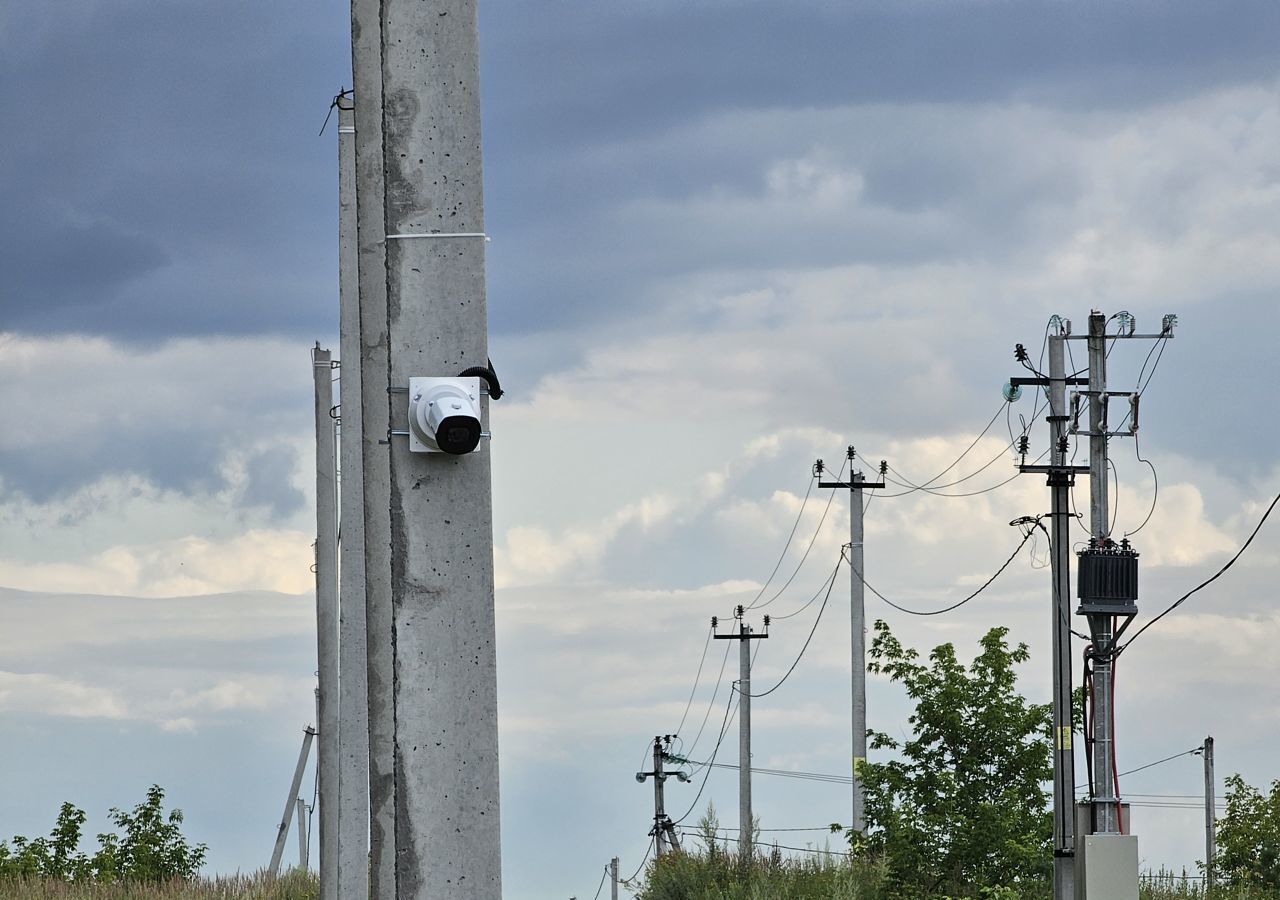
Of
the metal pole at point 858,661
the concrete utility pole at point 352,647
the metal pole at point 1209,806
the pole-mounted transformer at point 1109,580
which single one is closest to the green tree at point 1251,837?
the metal pole at point 1209,806

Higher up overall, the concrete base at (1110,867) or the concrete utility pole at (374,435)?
the concrete utility pole at (374,435)

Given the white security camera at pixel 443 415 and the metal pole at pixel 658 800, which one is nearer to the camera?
the white security camera at pixel 443 415

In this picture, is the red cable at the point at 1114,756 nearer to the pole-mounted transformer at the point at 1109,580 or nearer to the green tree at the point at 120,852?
the pole-mounted transformer at the point at 1109,580

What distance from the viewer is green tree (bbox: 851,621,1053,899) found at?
31.1 metres

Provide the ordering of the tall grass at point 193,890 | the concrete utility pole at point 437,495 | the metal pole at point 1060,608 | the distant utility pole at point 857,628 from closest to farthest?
the concrete utility pole at point 437,495 → the tall grass at point 193,890 → the metal pole at point 1060,608 → the distant utility pole at point 857,628

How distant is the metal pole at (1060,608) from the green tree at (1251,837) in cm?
2037

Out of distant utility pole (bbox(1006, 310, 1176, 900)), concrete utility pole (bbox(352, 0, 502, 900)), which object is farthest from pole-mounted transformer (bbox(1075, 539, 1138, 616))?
concrete utility pole (bbox(352, 0, 502, 900))

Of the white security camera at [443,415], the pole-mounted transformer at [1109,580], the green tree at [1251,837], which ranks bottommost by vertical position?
the green tree at [1251,837]

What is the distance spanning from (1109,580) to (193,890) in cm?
1372

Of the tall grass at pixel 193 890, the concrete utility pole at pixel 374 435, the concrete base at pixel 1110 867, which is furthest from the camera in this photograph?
the tall grass at pixel 193 890

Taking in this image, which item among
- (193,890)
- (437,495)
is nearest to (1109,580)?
(193,890)

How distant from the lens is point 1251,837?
4684 cm

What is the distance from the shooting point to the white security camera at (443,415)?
503cm

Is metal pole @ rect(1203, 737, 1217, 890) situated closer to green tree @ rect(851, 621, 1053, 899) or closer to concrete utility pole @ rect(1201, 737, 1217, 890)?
concrete utility pole @ rect(1201, 737, 1217, 890)
